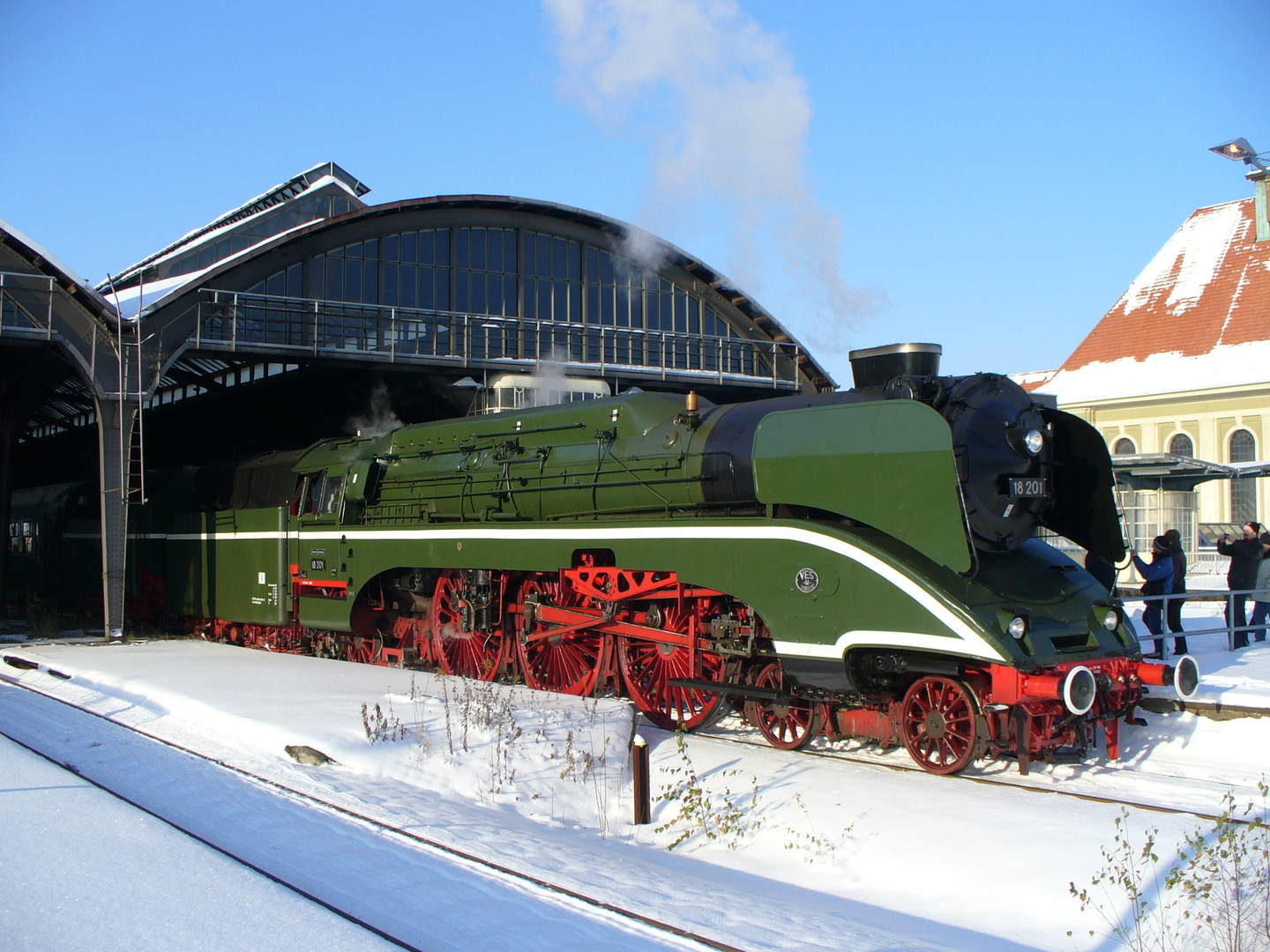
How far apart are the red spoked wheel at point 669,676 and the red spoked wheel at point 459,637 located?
2.21 m

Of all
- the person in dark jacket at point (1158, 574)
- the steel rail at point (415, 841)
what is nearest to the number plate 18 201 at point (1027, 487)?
the steel rail at point (415, 841)

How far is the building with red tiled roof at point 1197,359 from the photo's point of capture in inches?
1400

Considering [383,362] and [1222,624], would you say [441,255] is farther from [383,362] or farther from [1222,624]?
Result: [1222,624]

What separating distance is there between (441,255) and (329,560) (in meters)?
14.5

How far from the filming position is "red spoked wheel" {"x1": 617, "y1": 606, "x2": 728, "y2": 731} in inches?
388

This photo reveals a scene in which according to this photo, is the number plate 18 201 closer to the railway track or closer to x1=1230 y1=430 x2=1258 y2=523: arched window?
the railway track

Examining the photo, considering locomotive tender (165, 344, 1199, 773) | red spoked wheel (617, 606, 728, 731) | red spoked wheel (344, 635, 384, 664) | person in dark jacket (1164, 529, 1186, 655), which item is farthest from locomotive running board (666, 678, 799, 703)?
person in dark jacket (1164, 529, 1186, 655)

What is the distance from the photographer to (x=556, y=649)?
1170cm

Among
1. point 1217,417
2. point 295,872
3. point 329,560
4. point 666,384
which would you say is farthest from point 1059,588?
point 1217,417

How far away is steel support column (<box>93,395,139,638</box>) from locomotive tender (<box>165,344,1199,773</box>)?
770 cm

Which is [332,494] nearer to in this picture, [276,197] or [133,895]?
[133,895]

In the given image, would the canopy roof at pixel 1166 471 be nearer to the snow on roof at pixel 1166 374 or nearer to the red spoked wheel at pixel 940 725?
the red spoked wheel at pixel 940 725

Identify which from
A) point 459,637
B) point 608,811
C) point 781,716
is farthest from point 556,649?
point 608,811

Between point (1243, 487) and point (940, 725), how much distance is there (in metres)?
33.2
